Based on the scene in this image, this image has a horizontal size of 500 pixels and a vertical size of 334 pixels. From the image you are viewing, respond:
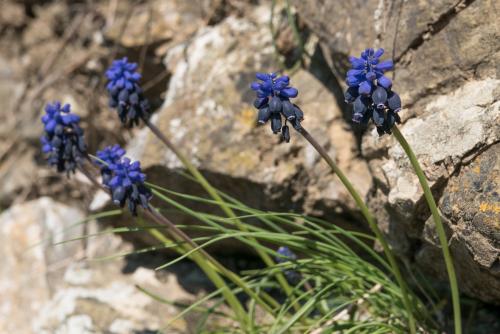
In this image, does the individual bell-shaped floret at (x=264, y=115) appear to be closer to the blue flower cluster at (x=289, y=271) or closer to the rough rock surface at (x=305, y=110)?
the rough rock surface at (x=305, y=110)

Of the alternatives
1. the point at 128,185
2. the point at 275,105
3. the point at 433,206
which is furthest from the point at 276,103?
the point at 128,185

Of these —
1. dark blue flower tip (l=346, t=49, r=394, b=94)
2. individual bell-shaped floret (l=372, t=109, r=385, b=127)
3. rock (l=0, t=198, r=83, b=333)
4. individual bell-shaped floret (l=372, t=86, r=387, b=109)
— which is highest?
rock (l=0, t=198, r=83, b=333)

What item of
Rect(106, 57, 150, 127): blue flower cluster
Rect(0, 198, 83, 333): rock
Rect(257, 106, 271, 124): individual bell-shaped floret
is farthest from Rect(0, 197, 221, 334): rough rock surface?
Rect(257, 106, 271, 124): individual bell-shaped floret

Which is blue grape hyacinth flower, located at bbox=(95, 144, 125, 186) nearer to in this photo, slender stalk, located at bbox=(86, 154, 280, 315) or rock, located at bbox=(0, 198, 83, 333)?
slender stalk, located at bbox=(86, 154, 280, 315)

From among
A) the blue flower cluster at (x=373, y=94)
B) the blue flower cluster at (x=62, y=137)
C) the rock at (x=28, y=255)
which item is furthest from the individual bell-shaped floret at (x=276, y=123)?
the rock at (x=28, y=255)

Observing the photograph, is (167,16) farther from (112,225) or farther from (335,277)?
(335,277)

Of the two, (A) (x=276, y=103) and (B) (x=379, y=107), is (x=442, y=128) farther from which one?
(A) (x=276, y=103)

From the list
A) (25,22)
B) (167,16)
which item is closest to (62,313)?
(167,16)
